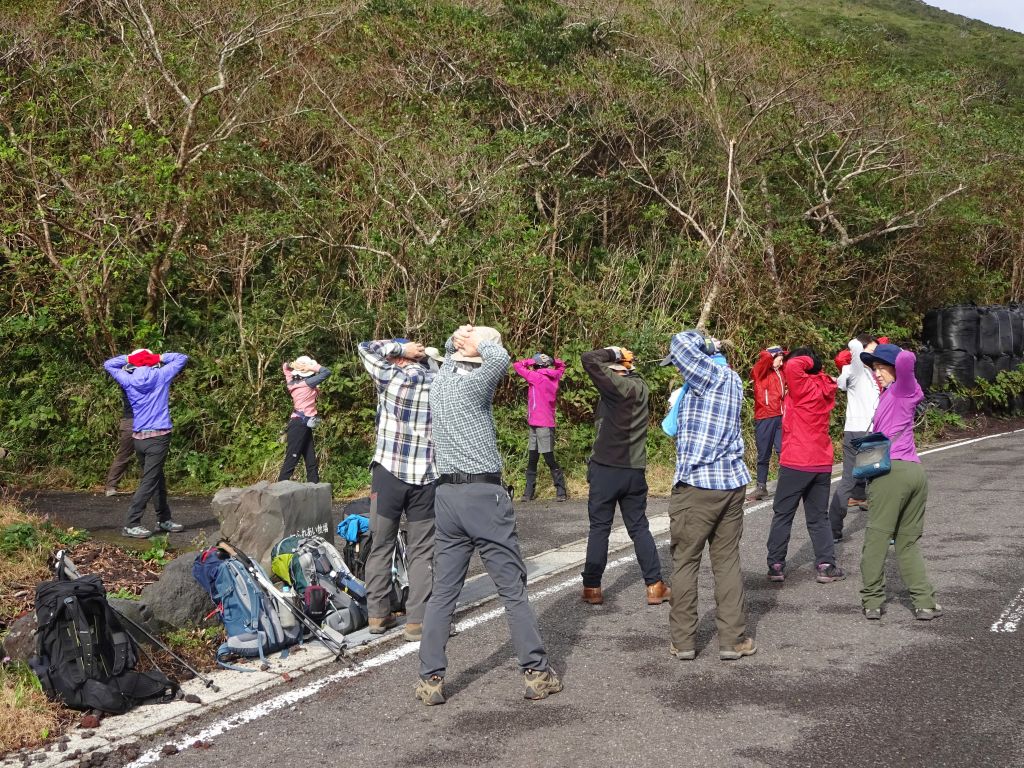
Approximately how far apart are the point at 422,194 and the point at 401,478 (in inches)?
380

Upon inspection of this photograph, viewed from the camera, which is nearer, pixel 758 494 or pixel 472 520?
pixel 472 520

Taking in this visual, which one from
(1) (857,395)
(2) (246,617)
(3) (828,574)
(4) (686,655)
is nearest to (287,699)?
(2) (246,617)

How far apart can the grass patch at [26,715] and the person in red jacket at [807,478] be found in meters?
5.22

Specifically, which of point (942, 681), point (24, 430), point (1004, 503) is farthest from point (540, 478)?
point (942, 681)

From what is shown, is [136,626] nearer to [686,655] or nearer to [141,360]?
[686,655]

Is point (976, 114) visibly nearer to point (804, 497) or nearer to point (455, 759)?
point (804, 497)

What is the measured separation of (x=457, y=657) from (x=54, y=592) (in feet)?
7.66

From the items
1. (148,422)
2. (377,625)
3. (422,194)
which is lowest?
(377,625)

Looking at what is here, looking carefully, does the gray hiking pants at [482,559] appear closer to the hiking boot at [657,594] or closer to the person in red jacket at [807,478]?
the hiking boot at [657,594]

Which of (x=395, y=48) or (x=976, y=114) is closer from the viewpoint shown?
(x=395, y=48)

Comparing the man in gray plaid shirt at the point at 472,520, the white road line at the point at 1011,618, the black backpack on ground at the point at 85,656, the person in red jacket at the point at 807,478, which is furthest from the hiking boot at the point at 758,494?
the black backpack on ground at the point at 85,656

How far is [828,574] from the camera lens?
312 inches

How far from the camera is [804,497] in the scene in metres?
8.17

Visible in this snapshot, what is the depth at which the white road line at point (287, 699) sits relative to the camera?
15.7ft
